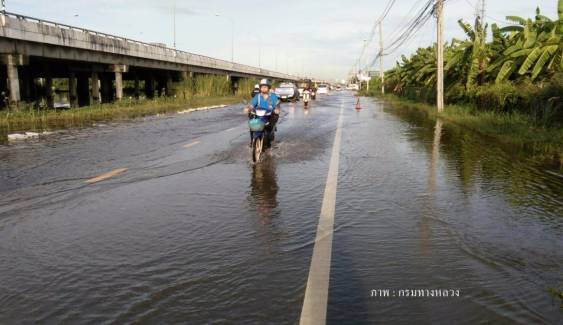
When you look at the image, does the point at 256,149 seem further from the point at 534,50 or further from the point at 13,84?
the point at 13,84

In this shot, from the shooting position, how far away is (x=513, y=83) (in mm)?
23312

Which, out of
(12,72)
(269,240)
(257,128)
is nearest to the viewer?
(269,240)

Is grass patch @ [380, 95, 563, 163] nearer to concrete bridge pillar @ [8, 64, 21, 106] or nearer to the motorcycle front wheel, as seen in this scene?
the motorcycle front wheel

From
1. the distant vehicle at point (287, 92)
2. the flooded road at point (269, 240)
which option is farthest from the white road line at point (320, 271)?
the distant vehicle at point (287, 92)

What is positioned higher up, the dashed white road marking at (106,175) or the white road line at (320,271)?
the dashed white road marking at (106,175)

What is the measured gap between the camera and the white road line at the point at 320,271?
365 centimetres

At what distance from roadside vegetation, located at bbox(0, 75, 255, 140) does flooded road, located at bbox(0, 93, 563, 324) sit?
10902 millimetres

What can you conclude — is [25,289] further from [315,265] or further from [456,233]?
[456,233]

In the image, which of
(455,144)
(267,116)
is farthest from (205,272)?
(455,144)

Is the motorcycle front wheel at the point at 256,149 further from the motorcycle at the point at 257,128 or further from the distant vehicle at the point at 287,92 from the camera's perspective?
the distant vehicle at the point at 287,92

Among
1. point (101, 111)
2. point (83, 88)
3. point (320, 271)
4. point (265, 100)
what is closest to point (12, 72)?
point (101, 111)

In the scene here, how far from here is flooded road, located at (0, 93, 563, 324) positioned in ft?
12.5

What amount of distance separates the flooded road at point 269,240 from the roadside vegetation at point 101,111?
35.8ft

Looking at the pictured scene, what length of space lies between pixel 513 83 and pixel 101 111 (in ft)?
73.3
